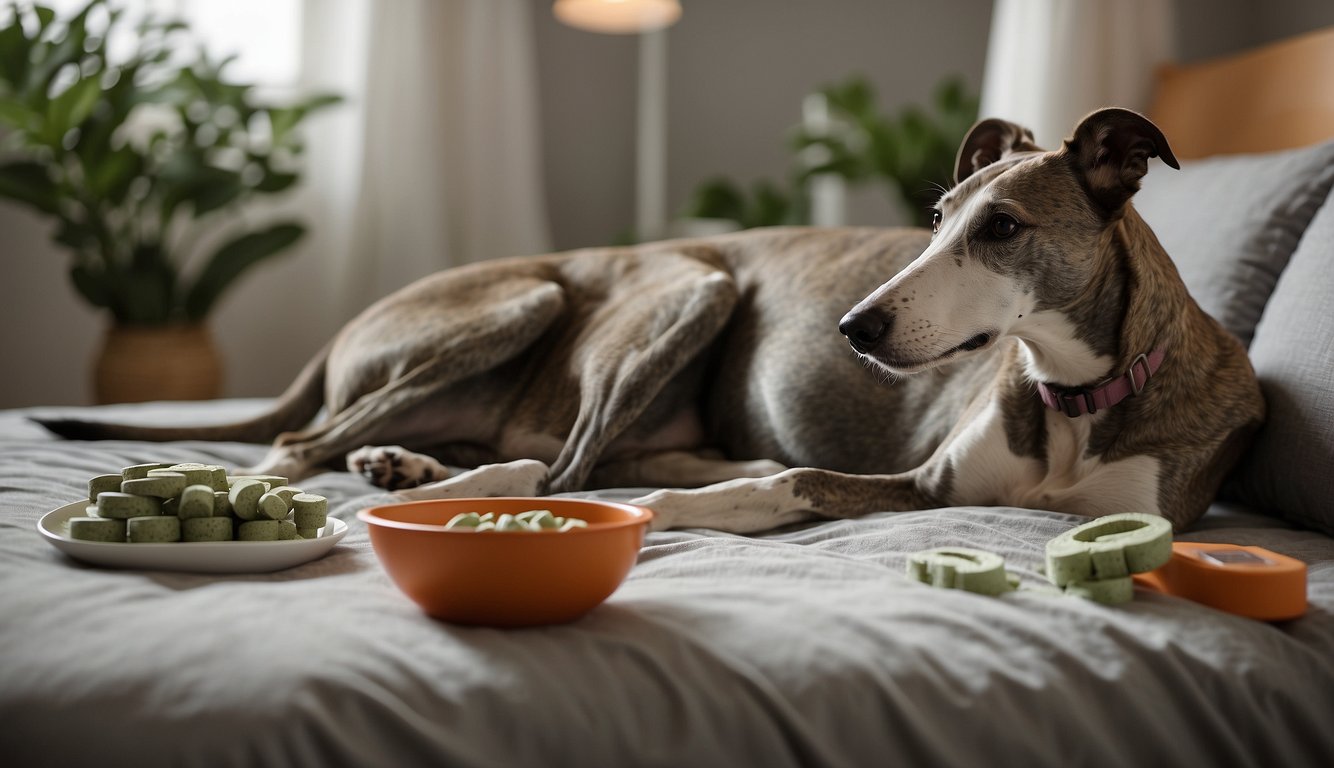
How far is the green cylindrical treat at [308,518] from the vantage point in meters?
1.53

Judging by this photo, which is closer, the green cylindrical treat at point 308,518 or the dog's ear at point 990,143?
the green cylindrical treat at point 308,518

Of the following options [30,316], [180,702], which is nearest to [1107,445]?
[180,702]

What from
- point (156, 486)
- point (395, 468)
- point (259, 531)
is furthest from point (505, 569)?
point (395, 468)

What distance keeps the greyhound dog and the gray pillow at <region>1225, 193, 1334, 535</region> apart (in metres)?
0.06

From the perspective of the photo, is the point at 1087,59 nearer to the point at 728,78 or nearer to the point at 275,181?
the point at 728,78

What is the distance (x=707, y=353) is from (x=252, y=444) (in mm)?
1193

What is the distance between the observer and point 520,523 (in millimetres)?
1244

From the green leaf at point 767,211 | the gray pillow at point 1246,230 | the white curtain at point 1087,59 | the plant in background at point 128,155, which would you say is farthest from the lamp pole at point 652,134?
the gray pillow at point 1246,230

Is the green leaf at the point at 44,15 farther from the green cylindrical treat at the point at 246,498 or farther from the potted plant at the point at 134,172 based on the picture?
the green cylindrical treat at the point at 246,498

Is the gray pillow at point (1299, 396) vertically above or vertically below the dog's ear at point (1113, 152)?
below

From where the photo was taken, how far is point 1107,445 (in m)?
1.86

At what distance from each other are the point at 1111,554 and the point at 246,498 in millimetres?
1156

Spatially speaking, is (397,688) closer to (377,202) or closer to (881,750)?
(881,750)

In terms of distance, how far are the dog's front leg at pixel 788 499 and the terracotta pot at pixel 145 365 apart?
3.19 m
